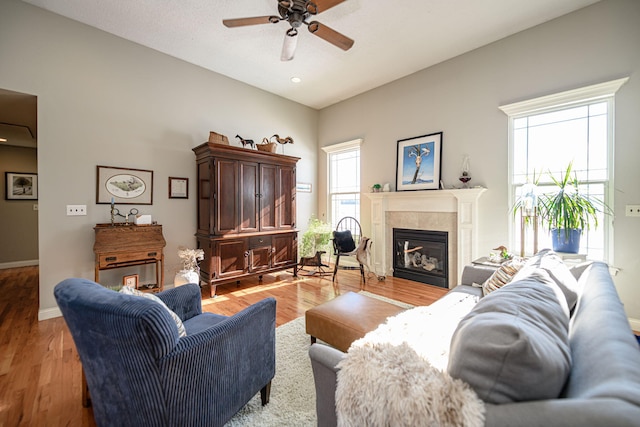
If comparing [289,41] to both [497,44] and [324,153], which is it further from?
[324,153]

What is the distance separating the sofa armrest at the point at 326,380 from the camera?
3.45ft

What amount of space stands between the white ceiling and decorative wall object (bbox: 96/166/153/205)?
1691mm

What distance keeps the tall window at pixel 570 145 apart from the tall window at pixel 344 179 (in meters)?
2.47

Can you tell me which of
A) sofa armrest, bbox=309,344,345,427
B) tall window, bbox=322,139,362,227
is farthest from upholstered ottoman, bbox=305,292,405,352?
tall window, bbox=322,139,362,227

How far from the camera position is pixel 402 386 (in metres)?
0.79

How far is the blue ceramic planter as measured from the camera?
269 cm

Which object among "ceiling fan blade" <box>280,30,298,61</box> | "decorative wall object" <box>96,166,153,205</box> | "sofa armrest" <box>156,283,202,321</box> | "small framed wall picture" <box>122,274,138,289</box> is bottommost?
"small framed wall picture" <box>122,274,138,289</box>

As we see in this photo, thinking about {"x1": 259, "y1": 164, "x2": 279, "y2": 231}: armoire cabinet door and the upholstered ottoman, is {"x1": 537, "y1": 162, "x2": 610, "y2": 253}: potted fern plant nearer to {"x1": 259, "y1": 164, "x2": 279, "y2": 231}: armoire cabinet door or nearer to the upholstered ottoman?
the upholstered ottoman

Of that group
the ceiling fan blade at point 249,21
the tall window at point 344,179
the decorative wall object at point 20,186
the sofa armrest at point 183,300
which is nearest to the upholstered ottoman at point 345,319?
the sofa armrest at point 183,300

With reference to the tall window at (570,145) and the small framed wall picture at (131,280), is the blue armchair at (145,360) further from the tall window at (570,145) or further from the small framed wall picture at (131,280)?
the tall window at (570,145)

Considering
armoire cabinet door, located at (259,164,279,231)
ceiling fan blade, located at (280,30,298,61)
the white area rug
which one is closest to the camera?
the white area rug

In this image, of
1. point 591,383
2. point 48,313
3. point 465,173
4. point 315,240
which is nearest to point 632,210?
point 465,173

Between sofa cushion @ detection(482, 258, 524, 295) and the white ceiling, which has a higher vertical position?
the white ceiling

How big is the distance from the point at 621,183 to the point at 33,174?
931 cm
